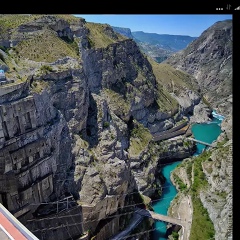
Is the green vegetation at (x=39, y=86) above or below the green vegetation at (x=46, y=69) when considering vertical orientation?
below

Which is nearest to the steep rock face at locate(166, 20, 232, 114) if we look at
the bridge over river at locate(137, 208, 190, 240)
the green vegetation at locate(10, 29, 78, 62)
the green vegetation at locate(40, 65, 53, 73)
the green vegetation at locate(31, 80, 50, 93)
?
the bridge over river at locate(137, 208, 190, 240)

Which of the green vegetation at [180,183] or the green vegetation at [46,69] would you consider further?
the green vegetation at [180,183]

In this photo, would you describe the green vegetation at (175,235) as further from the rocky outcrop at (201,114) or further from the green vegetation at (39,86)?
the rocky outcrop at (201,114)

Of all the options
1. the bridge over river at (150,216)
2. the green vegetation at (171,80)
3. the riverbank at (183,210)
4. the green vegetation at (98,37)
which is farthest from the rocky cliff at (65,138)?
the green vegetation at (171,80)

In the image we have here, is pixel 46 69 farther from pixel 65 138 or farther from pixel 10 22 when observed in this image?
pixel 10 22

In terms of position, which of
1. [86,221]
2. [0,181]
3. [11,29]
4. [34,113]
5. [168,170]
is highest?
[11,29]

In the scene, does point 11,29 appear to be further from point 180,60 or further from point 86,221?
point 180,60

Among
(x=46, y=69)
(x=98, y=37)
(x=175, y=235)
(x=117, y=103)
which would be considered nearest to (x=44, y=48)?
(x=46, y=69)

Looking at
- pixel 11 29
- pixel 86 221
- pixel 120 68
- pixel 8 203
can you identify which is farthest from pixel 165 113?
pixel 8 203
